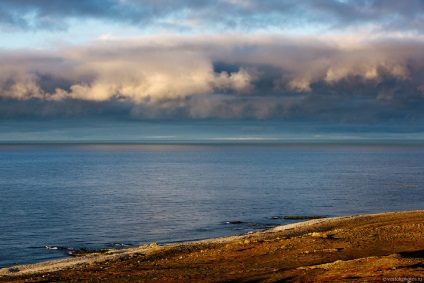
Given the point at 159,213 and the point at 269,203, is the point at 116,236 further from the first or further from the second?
the point at 269,203

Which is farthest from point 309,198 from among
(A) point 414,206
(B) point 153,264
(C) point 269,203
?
(B) point 153,264

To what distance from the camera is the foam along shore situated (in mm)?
37719

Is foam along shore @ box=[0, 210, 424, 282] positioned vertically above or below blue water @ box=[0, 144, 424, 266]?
above

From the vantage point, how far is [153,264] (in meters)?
46.8

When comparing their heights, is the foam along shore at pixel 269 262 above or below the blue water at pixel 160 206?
above

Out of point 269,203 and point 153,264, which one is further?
point 269,203

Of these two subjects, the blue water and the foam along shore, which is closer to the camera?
the foam along shore

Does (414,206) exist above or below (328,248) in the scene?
below

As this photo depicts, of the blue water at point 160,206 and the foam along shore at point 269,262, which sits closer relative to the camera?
the foam along shore at point 269,262

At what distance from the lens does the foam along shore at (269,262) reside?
37.7 meters

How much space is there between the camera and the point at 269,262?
44.6 meters

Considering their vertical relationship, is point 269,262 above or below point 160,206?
above

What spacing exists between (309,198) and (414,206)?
78.6 ft

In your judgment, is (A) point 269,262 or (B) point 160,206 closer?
(A) point 269,262
